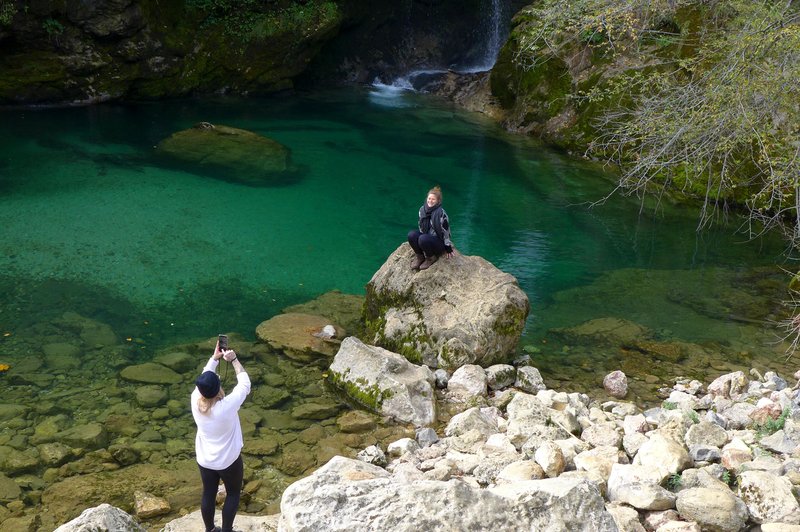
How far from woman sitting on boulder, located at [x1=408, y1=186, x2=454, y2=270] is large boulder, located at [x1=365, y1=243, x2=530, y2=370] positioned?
14 cm

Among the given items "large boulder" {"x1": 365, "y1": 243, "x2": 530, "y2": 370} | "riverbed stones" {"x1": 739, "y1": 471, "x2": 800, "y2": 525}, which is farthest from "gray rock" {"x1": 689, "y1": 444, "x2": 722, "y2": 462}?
"large boulder" {"x1": 365, "y1": 243, "x2": 530, "y2": 370}

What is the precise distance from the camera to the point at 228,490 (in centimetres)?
570

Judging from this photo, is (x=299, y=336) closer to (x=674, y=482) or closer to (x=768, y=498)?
(x=674, y=482)

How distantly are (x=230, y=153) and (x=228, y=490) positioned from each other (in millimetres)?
13747

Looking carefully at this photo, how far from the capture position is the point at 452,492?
4.77 m

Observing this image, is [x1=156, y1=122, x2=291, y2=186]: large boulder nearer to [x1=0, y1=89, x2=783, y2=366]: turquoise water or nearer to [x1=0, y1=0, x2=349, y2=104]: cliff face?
[x1=0, y1=89, x2=783, y2=366]: turquoise water

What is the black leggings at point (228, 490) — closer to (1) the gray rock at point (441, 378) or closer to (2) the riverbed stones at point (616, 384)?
(1) the gray rock at point (441, 378)

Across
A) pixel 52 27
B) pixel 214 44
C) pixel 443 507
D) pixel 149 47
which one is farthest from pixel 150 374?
pixel 214 44

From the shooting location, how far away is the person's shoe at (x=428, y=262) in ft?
32.9

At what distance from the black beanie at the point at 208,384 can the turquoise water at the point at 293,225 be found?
5011 mm

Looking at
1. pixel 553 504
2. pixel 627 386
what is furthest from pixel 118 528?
pixel 627 386

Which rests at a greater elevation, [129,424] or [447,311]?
[447,311]

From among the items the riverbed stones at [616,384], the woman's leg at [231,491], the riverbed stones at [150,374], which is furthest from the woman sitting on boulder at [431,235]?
the woman's leg at [231,491]

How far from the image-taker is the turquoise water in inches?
457
